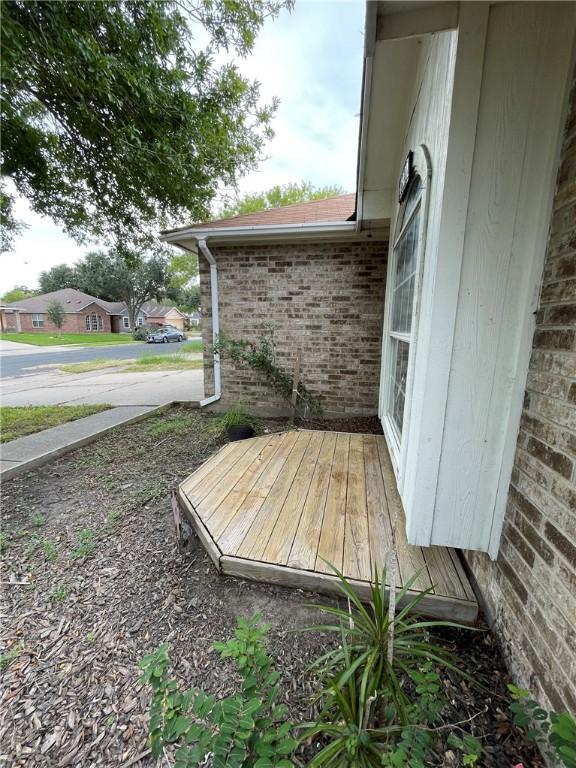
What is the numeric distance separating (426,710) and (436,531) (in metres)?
0.67

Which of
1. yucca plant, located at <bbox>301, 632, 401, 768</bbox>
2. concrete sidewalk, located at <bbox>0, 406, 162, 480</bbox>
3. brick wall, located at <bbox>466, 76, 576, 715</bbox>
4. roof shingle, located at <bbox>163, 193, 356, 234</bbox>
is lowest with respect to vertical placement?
concrete sidewalk, located at <bbox>0, 406, 162, 480</bbox>

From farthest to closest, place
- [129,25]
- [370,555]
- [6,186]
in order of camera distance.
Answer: [6,186] → [129,25] → [370,555]

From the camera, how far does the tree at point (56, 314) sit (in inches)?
1405

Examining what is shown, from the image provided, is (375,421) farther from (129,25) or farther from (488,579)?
(129,25)

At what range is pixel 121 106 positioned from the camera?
3162 mm

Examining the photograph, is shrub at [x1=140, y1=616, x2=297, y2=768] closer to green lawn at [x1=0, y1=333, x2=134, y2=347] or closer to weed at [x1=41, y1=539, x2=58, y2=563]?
weed at [x1=41, y1=539, x2=58, y2=563]

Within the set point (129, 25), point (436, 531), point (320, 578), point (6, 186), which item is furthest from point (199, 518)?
point (6, 186)

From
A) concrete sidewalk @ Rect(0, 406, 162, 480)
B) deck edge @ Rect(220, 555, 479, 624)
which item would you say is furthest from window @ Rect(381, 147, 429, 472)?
concrete sidewalk @ Rect(0, 406, 162, 480)

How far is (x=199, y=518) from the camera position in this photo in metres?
2.11

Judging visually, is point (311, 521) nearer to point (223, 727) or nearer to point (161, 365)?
point (223, 727)

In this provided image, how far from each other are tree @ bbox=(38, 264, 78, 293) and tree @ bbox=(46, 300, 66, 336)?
257 inches

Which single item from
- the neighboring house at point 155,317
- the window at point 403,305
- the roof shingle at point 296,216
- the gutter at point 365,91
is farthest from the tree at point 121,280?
the window at point 403,305

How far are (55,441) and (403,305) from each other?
168 inches

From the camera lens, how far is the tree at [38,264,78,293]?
139ft
